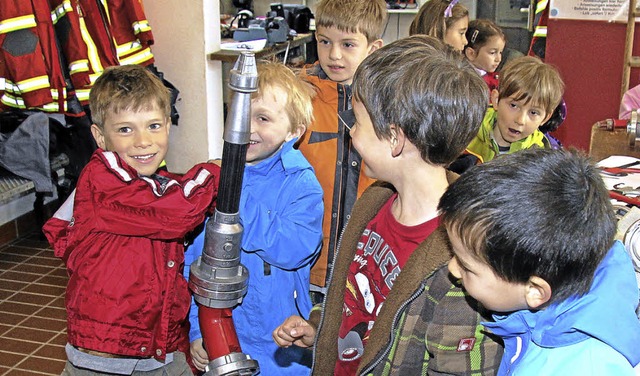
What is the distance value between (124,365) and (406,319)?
2.99 feet

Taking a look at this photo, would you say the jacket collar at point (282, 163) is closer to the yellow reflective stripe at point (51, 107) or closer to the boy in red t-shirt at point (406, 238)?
the boy in red t-shirt at point (406, 238)

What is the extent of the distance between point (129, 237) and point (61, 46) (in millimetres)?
3065

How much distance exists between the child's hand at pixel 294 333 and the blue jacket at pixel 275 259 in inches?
8.7

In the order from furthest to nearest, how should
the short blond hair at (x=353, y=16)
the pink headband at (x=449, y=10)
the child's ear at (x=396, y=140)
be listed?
1. the pink headband at (x=449, y=10)
2. the short blond hair at (x=353, y=16)
3. the child's ear at (x=396, y=140)

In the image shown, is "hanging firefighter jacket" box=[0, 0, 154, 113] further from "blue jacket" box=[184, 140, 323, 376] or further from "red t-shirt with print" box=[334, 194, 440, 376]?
"red t-shirt with print" box=[334, 194, 440, 376]

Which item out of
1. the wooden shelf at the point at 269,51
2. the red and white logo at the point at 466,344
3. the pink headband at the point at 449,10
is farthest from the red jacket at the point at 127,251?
the wooden shelf at the point at 269,51

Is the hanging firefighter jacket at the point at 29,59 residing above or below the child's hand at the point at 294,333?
above

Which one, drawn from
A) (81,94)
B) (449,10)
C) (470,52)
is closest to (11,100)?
(81,94)

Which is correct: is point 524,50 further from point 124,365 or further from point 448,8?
point 124,365

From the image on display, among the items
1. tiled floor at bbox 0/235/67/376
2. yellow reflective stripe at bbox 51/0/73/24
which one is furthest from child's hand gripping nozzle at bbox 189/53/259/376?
yellow reflective stripe at bbox 51/0/73/24

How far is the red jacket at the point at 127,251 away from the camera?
79.6 inches

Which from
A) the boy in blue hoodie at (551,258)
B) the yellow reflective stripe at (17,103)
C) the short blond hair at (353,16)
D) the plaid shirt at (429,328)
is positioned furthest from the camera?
the yellow reflective stripe at (17,103)

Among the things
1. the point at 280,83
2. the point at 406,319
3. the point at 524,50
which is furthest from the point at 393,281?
the point at 524,50

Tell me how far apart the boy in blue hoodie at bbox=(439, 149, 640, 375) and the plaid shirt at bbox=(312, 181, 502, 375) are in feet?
0.51
